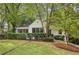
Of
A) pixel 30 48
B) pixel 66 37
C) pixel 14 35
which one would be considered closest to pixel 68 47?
pixel 66 37

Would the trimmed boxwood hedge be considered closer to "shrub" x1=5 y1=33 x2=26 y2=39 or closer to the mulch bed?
"shrub" x1=5 y1=33 x2=26 y2=39

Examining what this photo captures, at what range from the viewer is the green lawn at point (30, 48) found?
3170 mm

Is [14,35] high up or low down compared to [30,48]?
up

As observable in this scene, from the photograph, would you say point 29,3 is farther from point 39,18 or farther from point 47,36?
point 47,36

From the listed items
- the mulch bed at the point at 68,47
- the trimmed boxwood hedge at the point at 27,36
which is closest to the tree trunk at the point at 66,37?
the mulch bed at the point at 68,47

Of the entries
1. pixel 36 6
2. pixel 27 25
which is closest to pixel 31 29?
pixel 27 25

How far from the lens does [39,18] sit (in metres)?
3.18

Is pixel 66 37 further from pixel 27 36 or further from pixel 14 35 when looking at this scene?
pixel 14 35

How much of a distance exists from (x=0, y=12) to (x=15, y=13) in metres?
0.17

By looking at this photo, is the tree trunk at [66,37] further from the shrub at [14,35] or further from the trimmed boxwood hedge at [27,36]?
the shrub at [14,35]

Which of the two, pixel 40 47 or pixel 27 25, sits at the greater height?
pixel 27 25

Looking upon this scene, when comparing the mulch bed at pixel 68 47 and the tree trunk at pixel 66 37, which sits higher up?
the tree trunk at pixel 66 37

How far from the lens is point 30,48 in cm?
319

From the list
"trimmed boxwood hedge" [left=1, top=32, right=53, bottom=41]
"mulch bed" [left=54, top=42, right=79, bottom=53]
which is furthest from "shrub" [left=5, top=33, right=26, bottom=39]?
"mulch bed" [left=54, top=42, right=79, bottom=53]
